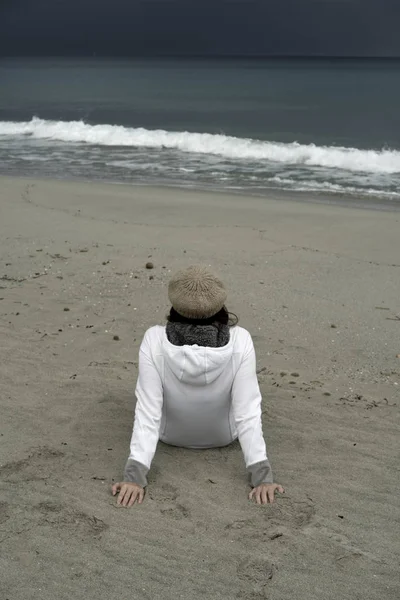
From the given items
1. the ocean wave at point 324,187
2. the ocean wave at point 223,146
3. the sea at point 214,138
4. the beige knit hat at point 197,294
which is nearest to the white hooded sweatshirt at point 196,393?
the beige knit hat at point 197,294

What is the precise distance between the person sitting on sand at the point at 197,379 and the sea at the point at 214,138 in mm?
8876

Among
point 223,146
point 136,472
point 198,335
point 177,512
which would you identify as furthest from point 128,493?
point 223,146

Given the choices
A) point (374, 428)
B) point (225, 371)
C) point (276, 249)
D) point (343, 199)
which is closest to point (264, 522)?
point (225, 371)

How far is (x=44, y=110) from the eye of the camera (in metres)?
34.8

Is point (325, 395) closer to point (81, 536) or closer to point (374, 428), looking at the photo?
point (374, 428)

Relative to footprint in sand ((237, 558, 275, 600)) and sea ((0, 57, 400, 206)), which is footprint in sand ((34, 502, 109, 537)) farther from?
sea ((0, 57, 400, 206))

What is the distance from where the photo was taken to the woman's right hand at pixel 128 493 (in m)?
3.54

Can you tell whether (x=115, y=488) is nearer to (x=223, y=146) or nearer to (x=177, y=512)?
(x=177, y=512)

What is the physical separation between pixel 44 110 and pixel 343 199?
25.5 m

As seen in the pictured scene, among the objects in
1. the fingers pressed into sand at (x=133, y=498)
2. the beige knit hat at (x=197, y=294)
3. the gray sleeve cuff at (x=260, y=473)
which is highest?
the beige knit hat at (x=197, y=294)

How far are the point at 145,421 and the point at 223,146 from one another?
53.5 feet

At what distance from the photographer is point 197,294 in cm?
358

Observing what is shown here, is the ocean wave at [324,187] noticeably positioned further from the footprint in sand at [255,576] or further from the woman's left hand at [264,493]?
the footprint in sand at [255,576]

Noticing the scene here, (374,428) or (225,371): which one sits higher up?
(225,371)
